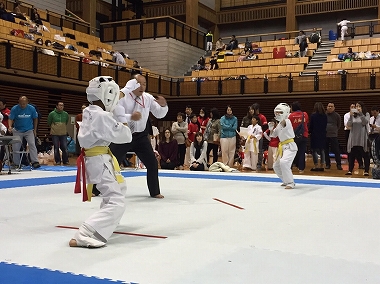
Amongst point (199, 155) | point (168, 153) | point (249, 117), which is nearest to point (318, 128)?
point (249, 117)

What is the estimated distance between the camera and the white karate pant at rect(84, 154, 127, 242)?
318 cm

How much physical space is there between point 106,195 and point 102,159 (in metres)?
0.28

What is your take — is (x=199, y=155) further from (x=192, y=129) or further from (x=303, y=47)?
(x=303, y=47)

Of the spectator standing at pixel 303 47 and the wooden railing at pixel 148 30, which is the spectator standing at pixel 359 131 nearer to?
the spectator standing at pixel 303 47

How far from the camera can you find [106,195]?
335 cm

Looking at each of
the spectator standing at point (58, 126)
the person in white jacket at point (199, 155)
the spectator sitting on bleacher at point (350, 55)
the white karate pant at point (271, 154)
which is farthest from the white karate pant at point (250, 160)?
the spectator sitting on bleacher at point (350, 55)

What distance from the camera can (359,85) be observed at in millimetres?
15453

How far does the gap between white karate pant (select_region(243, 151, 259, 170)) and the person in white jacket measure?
1.00 m

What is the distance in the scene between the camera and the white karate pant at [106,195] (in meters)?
3.18

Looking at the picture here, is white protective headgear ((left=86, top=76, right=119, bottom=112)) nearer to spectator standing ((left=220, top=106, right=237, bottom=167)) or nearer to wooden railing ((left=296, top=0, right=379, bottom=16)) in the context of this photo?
spectator standing ((left=220, top=106, right=237, bottom=167))

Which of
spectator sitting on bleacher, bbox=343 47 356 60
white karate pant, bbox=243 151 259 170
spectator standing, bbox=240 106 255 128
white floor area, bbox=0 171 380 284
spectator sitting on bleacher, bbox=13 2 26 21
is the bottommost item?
white floor area, bbox=0 171 380 284

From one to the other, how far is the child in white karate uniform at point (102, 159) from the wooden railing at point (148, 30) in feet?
57.9

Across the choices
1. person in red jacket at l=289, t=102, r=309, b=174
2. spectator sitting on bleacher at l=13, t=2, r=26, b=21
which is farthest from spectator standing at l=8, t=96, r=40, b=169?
spectator sitting on bleacher at l=13, t=2, r=26, b=21

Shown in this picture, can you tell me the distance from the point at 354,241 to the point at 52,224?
2.60m
